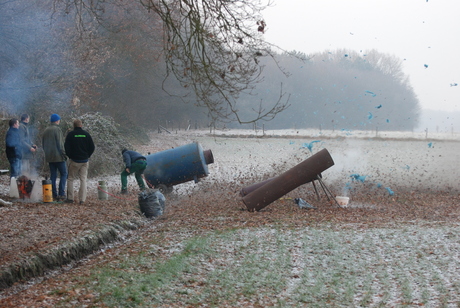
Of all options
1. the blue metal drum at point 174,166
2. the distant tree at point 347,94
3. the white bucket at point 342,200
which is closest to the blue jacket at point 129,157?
the blue metal drum at point 174,166

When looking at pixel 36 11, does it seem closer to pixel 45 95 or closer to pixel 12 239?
pixel 45 95

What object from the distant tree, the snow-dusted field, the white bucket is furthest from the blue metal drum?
the distant tree

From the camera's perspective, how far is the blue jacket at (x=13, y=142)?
43.1ft

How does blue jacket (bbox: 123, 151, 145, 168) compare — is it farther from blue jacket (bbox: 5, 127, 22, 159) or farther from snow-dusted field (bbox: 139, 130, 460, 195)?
blue jacket (bbox: 5, 127, 22, 159)

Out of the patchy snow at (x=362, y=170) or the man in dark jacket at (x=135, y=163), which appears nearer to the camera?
the man in dark jacket at (x=135, y=163)

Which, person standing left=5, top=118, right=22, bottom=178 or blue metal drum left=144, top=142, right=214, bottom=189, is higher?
person standing left=5, top=118, right=22, bottom=178

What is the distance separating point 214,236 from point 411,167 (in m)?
16.2

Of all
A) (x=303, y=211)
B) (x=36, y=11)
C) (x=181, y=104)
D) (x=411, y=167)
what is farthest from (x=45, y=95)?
(x=181, y=104)

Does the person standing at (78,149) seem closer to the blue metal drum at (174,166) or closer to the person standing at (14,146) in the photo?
the person standing at (14,146)

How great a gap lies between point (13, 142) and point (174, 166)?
4.58 metres

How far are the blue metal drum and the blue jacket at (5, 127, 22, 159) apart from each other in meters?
3.69

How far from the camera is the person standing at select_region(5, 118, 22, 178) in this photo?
13156 mm

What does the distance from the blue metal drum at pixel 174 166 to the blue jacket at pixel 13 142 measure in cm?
369

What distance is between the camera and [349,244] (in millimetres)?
8953
